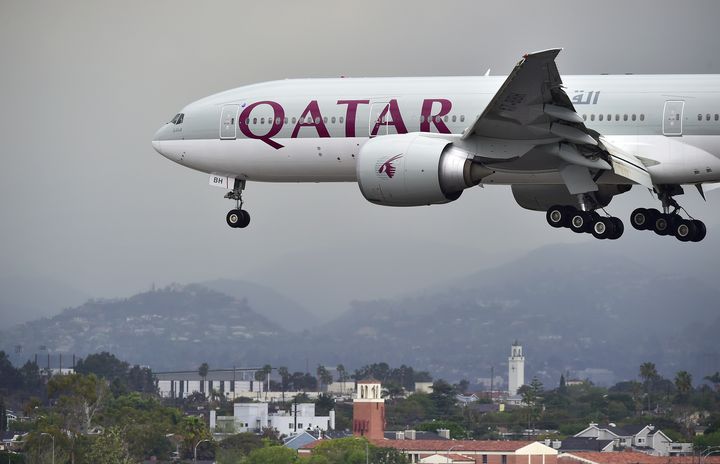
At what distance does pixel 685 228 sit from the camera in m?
45.4

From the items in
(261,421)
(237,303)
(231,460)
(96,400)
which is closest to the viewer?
(231,460)

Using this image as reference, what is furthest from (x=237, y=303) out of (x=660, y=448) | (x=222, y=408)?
(x=660, y=448)

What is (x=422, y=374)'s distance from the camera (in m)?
136

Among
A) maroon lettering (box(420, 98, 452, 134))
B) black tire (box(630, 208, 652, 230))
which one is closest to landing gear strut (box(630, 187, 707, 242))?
black tire (box(630, 208, 652, 230))

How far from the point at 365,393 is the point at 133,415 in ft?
92.7

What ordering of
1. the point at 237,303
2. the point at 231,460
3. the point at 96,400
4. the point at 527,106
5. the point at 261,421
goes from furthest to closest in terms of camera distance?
the point at 237,303 < the point at 261,421 < the point at 96,400 < the point at 231,460 < the point at 527,106

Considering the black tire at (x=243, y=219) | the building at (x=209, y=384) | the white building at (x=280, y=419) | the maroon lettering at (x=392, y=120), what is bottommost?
the white building at (x=280, y=419)

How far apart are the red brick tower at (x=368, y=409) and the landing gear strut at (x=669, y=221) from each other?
5640 cm

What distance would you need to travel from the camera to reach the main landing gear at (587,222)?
44625 mm

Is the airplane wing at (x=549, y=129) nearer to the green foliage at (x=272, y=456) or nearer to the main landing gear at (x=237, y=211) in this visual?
the main landing gear at (x=237, y=211)

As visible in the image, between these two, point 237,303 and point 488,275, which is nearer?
point 237,303

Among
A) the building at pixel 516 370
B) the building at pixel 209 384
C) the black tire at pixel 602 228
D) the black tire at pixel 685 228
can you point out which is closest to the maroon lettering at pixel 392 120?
the black tire at pixel 602 228

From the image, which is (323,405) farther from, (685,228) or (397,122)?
(685,228)

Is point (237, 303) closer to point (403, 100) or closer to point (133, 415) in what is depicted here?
point (133, 415)
